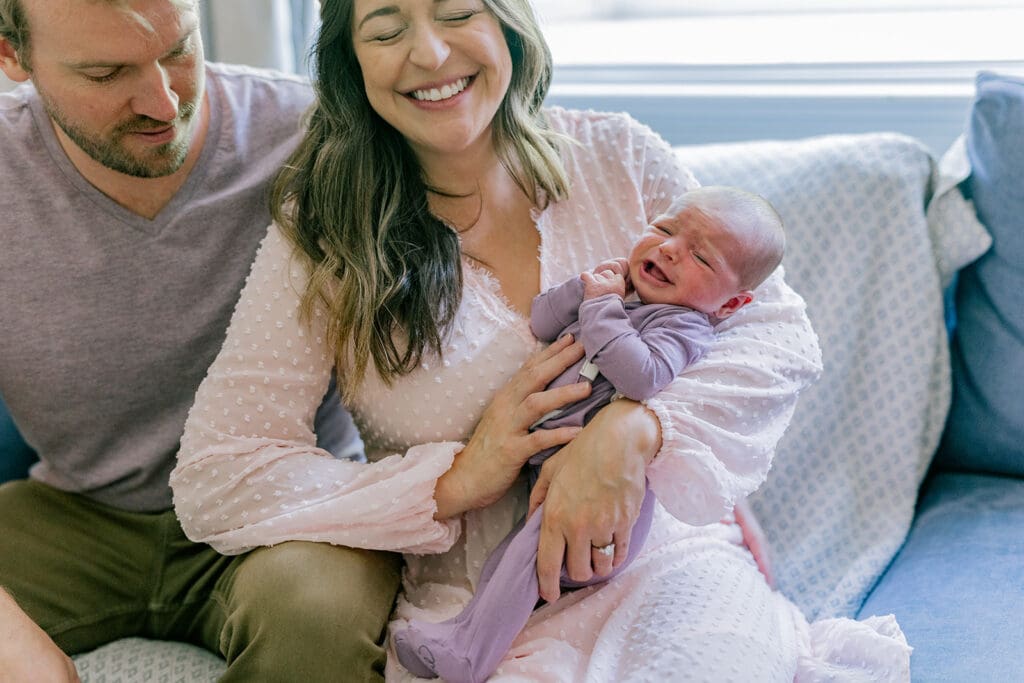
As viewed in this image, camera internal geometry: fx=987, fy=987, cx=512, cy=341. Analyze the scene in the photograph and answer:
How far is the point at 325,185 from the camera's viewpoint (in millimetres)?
1540

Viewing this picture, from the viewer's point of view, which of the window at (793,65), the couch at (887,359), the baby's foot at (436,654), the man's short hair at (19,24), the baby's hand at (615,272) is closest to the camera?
the baby's foot at (436,654)

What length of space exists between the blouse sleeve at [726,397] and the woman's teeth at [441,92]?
339mm

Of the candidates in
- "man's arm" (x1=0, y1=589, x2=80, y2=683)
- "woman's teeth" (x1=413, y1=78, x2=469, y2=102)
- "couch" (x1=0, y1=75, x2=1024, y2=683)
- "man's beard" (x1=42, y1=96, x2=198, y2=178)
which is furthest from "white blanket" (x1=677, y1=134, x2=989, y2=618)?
"man's arm" (x1=0, y1=589, x2=80, y2=683)

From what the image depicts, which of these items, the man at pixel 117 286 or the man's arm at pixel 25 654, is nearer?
the man's arm at pixel 25 654

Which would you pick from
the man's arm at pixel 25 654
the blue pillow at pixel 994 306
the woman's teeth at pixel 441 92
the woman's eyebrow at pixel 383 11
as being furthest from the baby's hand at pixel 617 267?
the man's arm at pixel 25 654

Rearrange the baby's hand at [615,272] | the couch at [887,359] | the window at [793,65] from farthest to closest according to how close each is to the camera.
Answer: the window at [793,65] < the couch at [887,359] < the baby's hand at [615,272]

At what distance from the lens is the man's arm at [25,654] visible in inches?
51.9

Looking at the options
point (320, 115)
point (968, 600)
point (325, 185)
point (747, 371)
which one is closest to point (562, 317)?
point (747, 371)

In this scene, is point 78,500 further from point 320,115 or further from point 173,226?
point 320,115

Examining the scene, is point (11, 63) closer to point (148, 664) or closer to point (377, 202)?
point (377, 202)

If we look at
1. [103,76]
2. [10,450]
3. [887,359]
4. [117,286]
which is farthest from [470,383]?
[10,450]

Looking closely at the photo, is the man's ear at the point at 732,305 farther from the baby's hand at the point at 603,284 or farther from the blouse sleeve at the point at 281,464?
the blouse sleeve at the point at 281,464

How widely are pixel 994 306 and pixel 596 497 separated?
3.19 feet

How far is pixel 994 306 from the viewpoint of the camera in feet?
6.01
